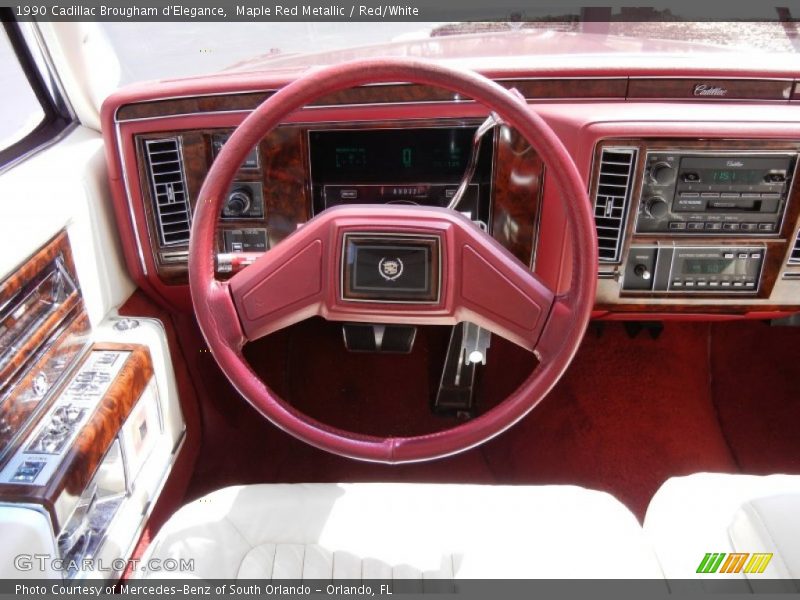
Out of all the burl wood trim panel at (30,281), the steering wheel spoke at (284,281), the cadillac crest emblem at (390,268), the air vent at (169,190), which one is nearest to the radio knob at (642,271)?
the cadillac crest emblem at (390,268)

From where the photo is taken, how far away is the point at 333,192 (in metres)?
1.74

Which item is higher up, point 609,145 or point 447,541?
point 609,145

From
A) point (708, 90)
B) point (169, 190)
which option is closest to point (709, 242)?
point (708, 90)

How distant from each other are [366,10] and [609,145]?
69cm

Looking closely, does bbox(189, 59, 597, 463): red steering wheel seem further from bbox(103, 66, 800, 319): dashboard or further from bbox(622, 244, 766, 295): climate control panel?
bbox(622, 244, 766, 295): climate control panel

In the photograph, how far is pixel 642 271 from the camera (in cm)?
173

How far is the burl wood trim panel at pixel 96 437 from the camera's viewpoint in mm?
1263

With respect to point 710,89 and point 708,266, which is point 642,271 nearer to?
point 708,266

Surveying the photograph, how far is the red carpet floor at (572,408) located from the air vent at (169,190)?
0.50 m

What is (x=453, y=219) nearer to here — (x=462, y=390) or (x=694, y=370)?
(x=462, y=390)

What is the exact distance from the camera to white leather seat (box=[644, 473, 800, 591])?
3.58 feet

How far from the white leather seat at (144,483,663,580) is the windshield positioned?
1.05 meters

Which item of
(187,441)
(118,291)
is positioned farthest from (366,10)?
(187,441)

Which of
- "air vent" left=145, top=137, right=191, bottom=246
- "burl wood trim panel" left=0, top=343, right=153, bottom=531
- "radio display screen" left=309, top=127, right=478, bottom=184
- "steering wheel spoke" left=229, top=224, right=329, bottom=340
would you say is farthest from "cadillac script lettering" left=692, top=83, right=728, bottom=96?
"burl wood trim panel" left=0, top=343, right=153, bottom=531
